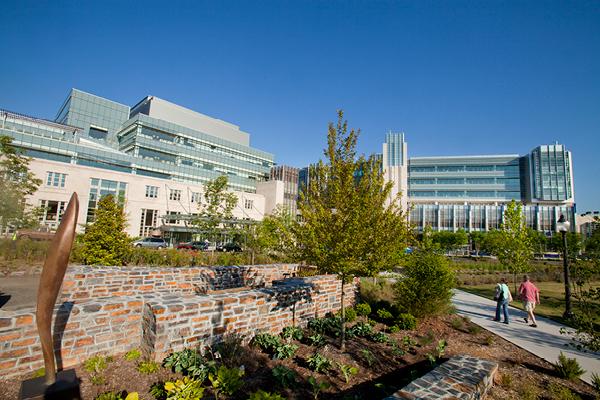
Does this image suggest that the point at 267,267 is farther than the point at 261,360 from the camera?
Yes

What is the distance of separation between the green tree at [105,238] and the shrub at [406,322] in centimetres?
1198

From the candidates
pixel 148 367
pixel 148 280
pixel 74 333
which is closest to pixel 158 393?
pixel 148 367

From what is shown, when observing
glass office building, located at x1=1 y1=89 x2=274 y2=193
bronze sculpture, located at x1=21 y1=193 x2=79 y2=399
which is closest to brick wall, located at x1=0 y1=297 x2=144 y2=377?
bronze sculpture, located at x1=21 y1=193 x2=79 y2=399

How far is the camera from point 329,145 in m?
6.85

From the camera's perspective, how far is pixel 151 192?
40969 millimetres

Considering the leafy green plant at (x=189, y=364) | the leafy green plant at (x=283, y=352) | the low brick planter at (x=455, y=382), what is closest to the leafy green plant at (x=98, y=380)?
the leafy green plant at (x=189, y=364)

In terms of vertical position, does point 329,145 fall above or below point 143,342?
above

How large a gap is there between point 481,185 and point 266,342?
308 ft

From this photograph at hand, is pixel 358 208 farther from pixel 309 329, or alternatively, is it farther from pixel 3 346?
pixel 3 346

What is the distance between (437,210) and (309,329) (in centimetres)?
8420

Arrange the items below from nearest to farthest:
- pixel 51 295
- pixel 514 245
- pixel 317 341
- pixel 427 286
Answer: pixel 51 295
pixel 317 341
pixel 427 286
pixel 514 245

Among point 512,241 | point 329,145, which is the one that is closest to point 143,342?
point 329,145

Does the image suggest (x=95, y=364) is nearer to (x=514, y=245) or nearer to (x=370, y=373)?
(x=370, y=373)

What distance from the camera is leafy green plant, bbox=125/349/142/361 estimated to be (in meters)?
5.26
